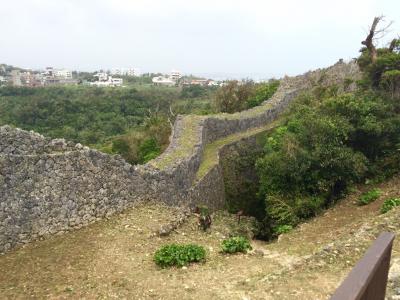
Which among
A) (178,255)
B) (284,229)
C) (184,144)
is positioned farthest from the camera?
(184,144)

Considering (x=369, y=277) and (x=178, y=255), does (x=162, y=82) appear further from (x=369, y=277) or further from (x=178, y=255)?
(x=369, y=277)

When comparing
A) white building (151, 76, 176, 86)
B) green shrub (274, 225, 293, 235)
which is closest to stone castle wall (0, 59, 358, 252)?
green shrub (274, 225, 293, 235)

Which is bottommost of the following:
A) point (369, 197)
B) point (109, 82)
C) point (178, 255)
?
point (178, 255)

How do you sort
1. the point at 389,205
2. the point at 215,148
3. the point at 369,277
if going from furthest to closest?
the point at 215,148 → the point at 389,205 → the point at 369,277

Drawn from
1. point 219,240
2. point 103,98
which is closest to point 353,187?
point 219,240

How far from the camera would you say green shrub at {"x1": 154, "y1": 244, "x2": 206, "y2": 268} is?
796 centimetres

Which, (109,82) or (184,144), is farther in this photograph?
(109,82)

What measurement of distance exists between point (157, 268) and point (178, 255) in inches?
19.4

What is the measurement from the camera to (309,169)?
44.1ft

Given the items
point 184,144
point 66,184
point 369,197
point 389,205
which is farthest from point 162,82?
point 66,184

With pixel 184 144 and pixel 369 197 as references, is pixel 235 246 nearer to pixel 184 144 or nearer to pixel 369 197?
pixel 369 197

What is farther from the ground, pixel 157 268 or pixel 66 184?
pixel 66 184

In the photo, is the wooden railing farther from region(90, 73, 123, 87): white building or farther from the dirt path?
region(90, 73, 123, 87): white building

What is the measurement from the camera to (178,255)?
8117 mm
